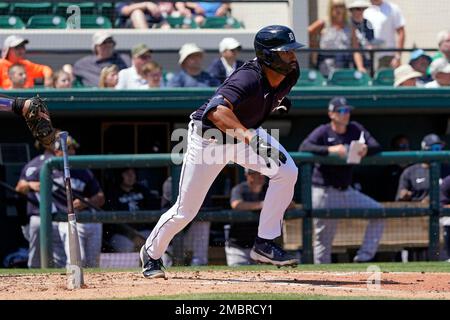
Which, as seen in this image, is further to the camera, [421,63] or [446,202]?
[421,63]

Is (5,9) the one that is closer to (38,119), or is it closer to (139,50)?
(139,50)

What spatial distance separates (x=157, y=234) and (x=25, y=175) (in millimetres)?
4097

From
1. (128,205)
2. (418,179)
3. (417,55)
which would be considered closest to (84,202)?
(128,205)

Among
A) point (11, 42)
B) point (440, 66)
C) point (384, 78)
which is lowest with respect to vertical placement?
point (384, 78)

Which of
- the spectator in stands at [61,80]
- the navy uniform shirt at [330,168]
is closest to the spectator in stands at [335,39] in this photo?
the navy uniform shirt at [330,168]

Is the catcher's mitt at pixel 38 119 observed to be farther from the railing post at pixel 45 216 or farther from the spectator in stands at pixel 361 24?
the spectator in stands at pixel 361 24

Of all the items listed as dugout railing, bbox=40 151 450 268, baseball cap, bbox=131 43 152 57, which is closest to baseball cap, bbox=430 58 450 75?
dugout railing, bbox=40 151 450 268

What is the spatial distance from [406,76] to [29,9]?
186 inches

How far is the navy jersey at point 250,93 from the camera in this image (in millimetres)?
7445

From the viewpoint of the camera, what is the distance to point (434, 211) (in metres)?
11.1

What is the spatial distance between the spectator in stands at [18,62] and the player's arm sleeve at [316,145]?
3024 mm

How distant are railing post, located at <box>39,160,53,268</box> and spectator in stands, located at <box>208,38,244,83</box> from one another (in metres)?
2.64

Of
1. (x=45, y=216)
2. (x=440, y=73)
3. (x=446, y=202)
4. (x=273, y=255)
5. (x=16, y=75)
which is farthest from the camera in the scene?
(x=440, y=73)

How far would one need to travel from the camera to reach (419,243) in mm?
11406
